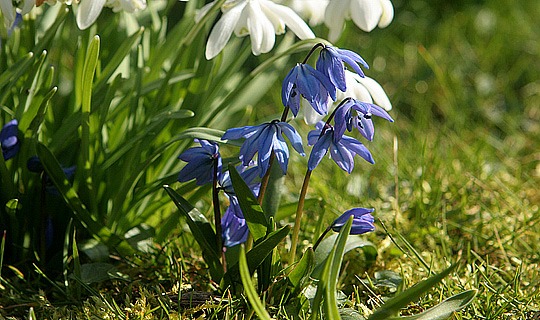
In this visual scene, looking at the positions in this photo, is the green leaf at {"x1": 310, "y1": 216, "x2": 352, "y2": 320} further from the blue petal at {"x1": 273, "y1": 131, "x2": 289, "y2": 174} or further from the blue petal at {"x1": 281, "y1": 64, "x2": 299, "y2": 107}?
the blue petal at {"x1": 281, "y1": 64, "x2": 299, "y2": 107}

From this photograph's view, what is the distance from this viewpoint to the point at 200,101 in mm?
1673

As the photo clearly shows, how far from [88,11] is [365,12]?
73 centimetres

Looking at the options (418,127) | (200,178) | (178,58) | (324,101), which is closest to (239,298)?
(200,178)

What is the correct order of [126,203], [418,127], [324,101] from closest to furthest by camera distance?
1. [324,101]
2. [126,203]
3. [418,127]

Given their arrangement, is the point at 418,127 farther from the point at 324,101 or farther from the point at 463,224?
the point at 324,101

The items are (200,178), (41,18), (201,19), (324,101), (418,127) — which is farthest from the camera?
(418,127)

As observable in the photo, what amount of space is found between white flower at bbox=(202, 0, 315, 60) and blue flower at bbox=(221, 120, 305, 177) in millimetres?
298

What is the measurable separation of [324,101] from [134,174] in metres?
0.62

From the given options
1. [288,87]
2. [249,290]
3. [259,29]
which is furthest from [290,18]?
[249,290]

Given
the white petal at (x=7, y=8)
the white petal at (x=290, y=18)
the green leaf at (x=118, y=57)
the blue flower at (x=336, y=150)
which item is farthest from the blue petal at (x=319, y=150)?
the white petal at (x=7, y=8)

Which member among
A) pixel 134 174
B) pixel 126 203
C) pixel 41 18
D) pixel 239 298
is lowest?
pixel 239 298

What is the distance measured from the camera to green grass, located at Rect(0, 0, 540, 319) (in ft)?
4.67

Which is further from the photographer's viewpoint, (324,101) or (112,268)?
(112,268)

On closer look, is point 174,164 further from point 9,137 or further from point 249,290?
point 249,290
